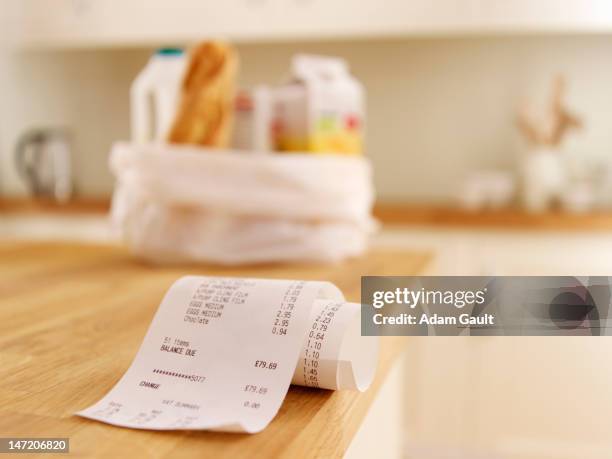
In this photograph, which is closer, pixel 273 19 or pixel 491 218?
pixel 491 218

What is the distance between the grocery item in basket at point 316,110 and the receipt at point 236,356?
693mm

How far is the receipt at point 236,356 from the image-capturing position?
452mm

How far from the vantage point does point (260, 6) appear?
7.40ft

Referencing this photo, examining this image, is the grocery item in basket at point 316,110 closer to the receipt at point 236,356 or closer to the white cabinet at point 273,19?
the receipt at point 236,356

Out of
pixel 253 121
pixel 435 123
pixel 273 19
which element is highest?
pixel 273 19

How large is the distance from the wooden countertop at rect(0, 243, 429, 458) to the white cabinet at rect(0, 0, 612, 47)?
1209 millimetres

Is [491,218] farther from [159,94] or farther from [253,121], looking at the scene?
[159,94]

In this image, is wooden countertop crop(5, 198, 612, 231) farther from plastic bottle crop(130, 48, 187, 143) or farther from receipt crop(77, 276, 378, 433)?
receipt crop(77, 276, 378, 433)

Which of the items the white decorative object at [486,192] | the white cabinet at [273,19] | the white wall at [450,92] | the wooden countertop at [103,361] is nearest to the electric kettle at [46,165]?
the white cabinet at [273,19]

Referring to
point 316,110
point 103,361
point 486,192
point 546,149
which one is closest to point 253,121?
point 316,110

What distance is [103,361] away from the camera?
573 millimetres

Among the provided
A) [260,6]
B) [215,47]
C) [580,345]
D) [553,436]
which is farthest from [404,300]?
[260,6]

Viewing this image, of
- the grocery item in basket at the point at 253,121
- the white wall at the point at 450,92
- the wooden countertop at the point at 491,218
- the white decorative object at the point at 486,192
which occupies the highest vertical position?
the white wall at the point at 450,92

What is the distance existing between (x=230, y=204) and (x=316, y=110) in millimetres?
230
